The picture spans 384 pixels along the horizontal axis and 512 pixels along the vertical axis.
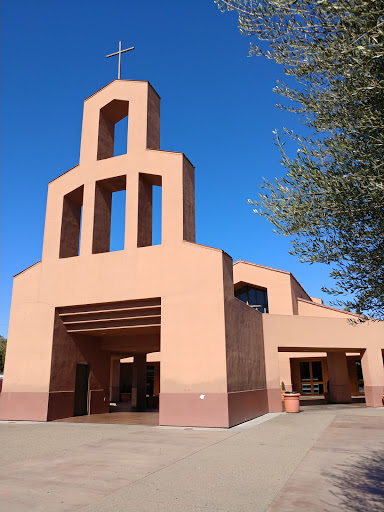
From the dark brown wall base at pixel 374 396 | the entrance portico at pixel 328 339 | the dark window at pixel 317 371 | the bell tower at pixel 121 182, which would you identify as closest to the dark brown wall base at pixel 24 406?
the bell tower at pixel 121 182

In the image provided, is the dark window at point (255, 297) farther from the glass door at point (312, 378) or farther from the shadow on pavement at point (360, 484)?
the shadow on pavement at point (360, 484)

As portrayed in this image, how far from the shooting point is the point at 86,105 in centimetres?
1897

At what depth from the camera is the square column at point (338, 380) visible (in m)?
24.0

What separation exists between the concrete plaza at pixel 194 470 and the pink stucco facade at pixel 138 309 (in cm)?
246

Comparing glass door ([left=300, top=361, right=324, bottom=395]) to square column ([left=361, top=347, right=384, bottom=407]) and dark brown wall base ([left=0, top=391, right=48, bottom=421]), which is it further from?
dark brown wall base ([left=0, top=391, right=48, bottom=421])

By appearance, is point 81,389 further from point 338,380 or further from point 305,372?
point 305,372

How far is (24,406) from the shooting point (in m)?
15.6

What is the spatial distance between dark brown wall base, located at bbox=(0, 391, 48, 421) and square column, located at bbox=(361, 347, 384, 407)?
50.9 ft

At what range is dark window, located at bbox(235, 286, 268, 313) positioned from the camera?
2792 centimetres

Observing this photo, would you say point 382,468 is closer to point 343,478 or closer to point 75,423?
point 343,478

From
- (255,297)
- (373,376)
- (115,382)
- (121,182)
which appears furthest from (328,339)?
(115,382)

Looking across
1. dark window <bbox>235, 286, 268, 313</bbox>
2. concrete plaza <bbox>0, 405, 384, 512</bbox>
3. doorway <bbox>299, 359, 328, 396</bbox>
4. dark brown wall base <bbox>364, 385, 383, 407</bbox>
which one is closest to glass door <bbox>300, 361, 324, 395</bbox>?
doorway <bbox>299, 359, 328, 396</bbox>

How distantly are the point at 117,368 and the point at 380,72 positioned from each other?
29260mm

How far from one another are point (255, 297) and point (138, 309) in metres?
14.8
